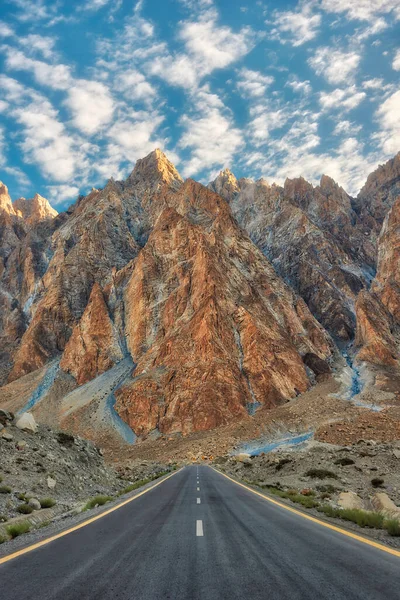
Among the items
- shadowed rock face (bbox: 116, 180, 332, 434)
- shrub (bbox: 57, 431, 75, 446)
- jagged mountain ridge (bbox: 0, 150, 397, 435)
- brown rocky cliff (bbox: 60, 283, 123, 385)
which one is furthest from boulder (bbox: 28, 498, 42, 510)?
brown rocky cliff (bbox: 60, 283, 123, 385)

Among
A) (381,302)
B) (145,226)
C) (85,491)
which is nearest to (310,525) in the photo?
(85,491)

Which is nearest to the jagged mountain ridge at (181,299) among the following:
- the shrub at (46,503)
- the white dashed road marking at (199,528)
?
the shrub at (46,503)

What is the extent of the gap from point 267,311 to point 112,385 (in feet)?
156

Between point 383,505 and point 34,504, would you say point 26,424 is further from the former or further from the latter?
point 383,505

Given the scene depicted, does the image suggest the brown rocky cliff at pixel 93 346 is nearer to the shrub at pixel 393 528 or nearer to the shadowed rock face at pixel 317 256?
the shadowed rock face at pixel 317 256

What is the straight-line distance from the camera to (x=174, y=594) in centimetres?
477

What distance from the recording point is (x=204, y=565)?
611 cm

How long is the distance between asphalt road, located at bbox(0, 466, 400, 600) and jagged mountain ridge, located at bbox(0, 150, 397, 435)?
65.4m

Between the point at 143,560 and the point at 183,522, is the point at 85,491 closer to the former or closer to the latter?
the point at 183,522

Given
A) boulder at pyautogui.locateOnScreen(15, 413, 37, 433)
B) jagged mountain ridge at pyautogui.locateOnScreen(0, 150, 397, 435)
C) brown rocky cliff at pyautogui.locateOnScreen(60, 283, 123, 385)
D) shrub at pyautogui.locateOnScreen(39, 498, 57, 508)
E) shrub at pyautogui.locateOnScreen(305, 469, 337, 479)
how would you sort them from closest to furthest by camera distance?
1. shrub at pyautogui.locateOnScreen(39, 498, 57, 508)
2. boulder at pyautogui.locateOnScreen(15, 413, 37, 433)
3. shrub at pyautogui.locateOnScreen(305, 469, 337, 479)
4. jagged mountain ridge at pyautogui.locateOnScreen(0, 150, 397, 435)
5. brown rocky cliff at pyautogui.locateOnScreen(60, 283, 123, 385)

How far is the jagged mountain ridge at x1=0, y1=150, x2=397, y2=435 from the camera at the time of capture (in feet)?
264

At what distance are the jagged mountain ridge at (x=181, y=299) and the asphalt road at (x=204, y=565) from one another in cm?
6535

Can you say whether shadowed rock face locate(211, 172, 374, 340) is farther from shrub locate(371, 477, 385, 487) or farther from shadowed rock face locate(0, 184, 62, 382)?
shrub locate(371, 477, 385, 487)

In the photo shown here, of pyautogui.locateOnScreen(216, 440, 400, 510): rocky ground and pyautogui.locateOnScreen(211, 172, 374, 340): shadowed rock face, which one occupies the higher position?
pyautogui.locateOnScreen(211, 172, 374, 340): shadowed rock face
